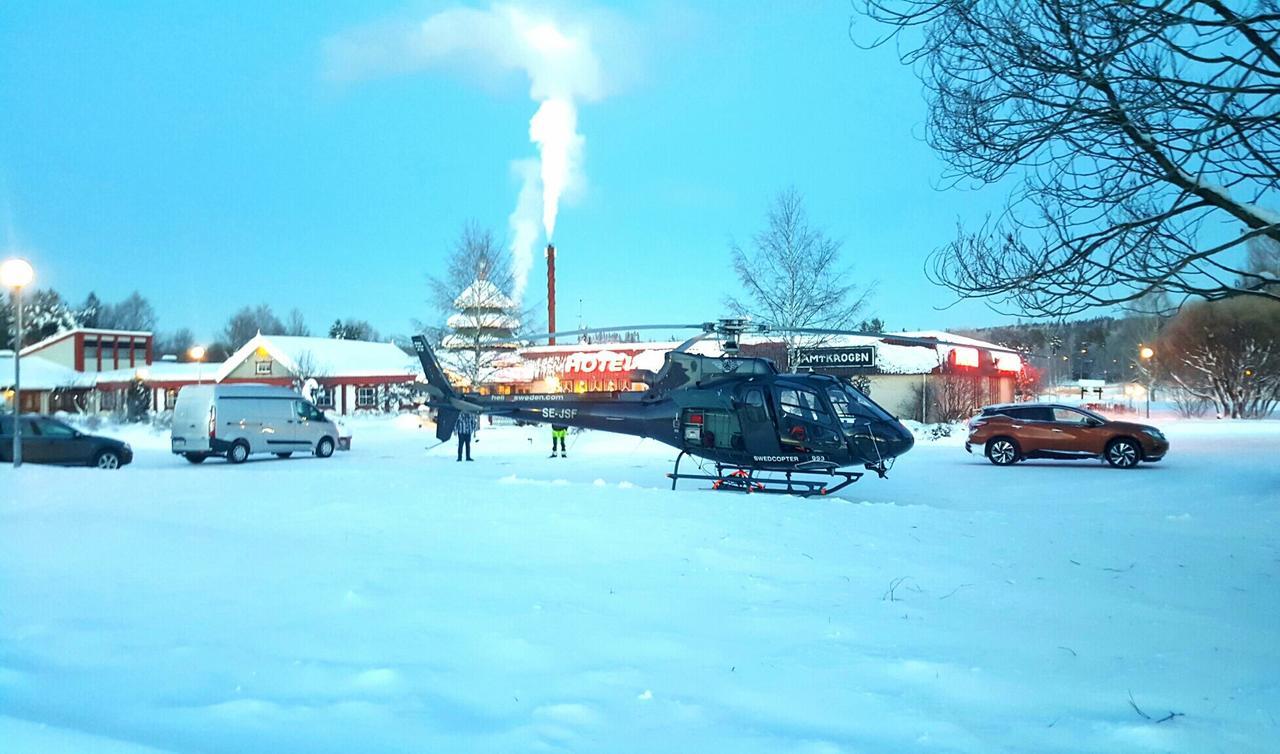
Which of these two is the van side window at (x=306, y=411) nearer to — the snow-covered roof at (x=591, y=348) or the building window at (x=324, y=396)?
the snow-covered roof at (x=591, y=348)

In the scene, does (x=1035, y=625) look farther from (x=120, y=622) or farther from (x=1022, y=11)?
(x=120, y=622)

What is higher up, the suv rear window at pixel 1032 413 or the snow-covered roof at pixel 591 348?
the snow-covered roof at pixel 591 348

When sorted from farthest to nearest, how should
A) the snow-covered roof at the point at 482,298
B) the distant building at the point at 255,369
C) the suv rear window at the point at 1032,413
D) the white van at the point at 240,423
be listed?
the distant building at the point at 255,369, the snow-covered roof at the point at 482,298, the white van at the point at 240,423, the suv rear window at the point at 1032,413

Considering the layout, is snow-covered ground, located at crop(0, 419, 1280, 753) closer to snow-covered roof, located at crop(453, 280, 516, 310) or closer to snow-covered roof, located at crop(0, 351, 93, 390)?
snow-covered roof, located at crop(453, 280, 516, 310)

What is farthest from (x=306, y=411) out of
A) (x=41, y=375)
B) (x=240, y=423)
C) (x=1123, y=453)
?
(x=41, y=375)

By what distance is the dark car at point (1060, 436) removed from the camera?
2062cm

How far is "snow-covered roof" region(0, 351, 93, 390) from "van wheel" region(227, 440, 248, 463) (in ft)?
94.7

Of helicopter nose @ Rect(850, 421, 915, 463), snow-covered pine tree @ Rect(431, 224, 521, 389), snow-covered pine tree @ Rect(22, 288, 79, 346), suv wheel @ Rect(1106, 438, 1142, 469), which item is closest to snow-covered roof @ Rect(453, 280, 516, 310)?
snow-covered pine tree @ Rect(431, 224, 521, 389)

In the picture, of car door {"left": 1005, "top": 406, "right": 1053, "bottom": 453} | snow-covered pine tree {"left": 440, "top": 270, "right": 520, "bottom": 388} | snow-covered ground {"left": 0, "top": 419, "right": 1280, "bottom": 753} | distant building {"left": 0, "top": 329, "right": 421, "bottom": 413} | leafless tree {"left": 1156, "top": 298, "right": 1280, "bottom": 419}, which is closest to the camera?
snow-covered ground {"left": 0, "top": 419, "right": 1280, "bottom": 753}

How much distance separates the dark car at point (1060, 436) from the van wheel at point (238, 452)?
18453mm

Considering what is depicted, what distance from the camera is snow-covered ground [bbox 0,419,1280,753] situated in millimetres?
4129

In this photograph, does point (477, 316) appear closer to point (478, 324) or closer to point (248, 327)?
point (478, 324)

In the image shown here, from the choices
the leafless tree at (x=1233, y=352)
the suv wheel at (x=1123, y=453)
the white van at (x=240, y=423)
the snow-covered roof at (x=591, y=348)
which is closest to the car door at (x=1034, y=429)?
the suv wheel at (x=1123, y=453)

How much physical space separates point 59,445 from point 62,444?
0.19ft
